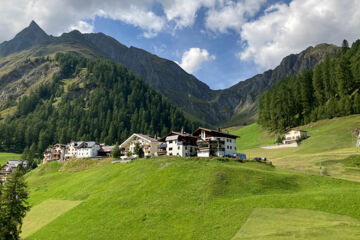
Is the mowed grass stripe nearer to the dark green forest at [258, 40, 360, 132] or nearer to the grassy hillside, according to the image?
the grassy hillside

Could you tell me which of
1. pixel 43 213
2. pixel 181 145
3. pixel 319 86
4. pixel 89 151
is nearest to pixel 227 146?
pixel 181 145

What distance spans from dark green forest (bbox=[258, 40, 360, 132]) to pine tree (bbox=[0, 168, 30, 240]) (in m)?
128

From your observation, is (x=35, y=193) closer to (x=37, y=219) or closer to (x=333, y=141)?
(x=37, y=219)

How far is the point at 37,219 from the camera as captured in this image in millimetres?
55375

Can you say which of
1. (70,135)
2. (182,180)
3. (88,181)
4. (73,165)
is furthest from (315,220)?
(70,135)

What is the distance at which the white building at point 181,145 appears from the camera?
82438mm

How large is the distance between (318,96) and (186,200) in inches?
4779

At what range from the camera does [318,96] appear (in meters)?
136

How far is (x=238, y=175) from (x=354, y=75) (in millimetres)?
109682

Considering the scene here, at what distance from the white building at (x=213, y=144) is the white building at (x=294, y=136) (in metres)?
38.9

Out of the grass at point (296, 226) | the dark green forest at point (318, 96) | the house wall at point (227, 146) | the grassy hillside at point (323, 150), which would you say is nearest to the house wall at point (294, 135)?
the grassy hillside at point (323, 150)

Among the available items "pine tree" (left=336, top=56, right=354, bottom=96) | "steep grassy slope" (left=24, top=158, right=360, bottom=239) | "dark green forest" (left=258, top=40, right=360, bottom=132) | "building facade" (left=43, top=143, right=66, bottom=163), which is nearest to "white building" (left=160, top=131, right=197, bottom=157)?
"steep grassy slope" (left=24, top=158, right=360, bottom=239)

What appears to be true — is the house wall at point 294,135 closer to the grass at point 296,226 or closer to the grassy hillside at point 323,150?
the grassy hillside at point 323,150

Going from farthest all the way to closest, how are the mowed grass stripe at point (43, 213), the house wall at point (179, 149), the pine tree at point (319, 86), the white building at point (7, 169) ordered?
the white building at point (7, 169)
the pine tree at point (319, 86)
the house wall at point (179, 149)
the mowed grass stripe at point (43, 213)
